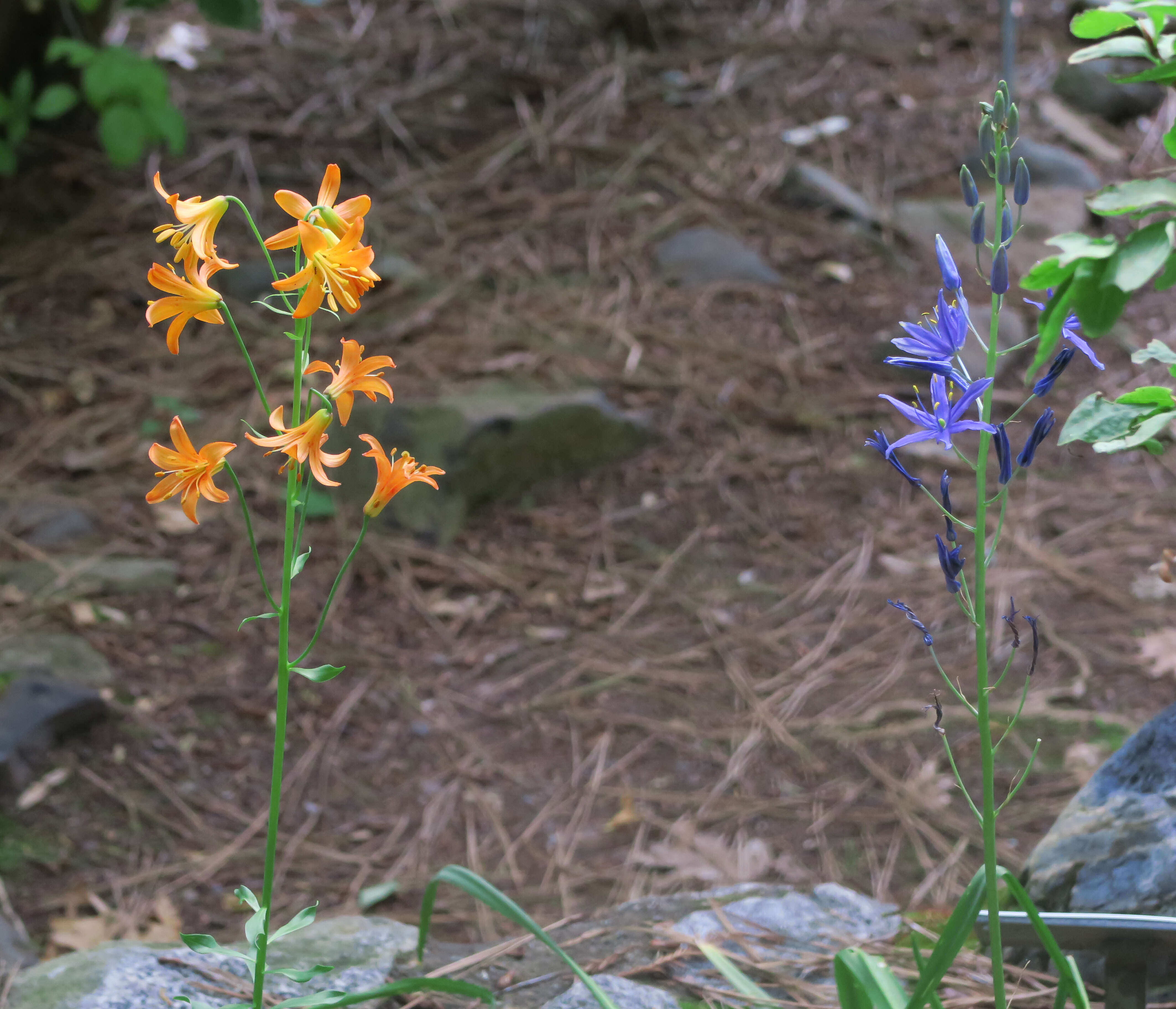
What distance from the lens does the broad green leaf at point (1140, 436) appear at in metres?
1.07

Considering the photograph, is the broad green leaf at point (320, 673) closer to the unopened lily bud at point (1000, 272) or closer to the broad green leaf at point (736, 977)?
the broad green leaf at point (736, 977)

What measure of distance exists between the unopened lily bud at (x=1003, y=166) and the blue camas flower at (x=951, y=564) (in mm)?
375

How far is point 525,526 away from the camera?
11.3 ft

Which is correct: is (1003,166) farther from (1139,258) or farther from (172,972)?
(172,972)

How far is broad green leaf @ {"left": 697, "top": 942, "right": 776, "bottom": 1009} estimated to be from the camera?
1413 mm

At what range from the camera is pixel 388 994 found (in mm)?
1281

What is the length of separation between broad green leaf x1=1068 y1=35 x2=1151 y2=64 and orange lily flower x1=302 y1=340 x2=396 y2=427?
768mm

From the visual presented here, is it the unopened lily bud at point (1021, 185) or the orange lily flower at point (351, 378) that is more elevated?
the unopened lily bud at point (1021, 185)

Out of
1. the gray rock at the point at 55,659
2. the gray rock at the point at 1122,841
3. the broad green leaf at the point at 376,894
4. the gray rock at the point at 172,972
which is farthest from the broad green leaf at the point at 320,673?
the gray rock at the point at 55,659

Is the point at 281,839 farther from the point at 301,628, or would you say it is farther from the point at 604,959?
the point at 604,959

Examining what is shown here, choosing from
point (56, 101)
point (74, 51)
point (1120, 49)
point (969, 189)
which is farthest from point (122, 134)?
point (1120, 49)

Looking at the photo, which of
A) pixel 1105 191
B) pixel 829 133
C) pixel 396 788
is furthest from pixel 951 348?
pixel 829 133

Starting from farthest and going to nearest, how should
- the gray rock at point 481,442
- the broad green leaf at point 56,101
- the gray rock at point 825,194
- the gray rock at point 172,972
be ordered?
the gray rock at point 825,194, the broad green leaf at point 56,101, the gray rock at point 481,442, the gray rock at point 172,972

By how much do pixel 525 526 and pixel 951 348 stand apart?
2.40 metres
